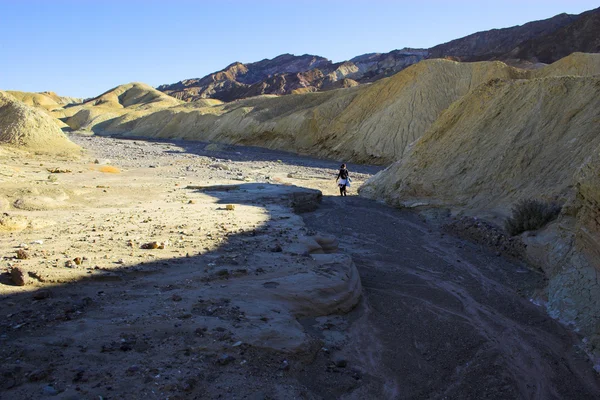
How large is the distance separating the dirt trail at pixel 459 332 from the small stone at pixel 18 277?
3.10 m

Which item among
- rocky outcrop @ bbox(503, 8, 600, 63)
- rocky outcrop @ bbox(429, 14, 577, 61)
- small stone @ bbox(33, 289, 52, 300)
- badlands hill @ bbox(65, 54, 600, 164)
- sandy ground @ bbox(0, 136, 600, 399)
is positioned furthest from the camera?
rocky outcrop @ bbox(429, 14, 577, 61)

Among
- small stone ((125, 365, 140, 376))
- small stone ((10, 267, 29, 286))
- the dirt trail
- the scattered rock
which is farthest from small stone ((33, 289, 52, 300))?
the scattered rock

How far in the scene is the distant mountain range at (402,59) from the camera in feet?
170

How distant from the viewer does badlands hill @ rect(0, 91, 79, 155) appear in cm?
1888

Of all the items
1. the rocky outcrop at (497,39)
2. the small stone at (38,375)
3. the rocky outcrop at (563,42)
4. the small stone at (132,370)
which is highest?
the rocky outcrop at (497,39)

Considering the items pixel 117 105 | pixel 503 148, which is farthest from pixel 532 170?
pixel 117 105

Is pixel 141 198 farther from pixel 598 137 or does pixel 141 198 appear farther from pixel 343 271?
pixel 598 137

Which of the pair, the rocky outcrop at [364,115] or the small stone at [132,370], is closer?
the small stone at [132,370]

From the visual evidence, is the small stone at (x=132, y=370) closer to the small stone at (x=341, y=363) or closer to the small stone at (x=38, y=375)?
the small stone at (x=38, y=375)

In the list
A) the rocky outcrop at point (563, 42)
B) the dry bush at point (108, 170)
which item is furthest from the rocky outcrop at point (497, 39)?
the dry bush at point (108, 170)

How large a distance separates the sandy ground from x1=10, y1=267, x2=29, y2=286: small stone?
0.09ft

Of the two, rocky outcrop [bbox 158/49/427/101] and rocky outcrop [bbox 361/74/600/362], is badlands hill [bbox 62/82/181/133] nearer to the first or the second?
rocky outcrop [bbox 158/49/427/101]

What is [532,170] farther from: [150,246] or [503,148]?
[150,246]

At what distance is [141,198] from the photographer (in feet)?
35.6
